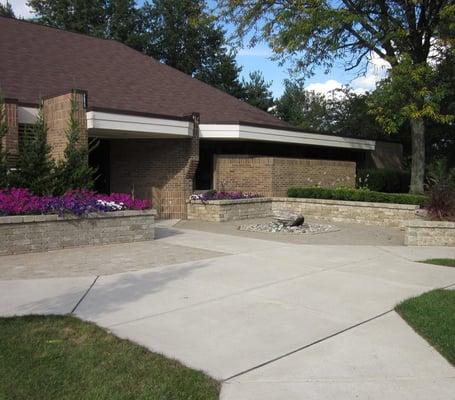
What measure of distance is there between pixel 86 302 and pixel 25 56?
13.5 metres

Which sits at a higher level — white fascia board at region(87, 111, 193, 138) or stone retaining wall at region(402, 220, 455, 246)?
white fascia board at region(87, 111, 193, 138)

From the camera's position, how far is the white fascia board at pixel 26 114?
1358 cm

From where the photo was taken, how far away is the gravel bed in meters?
13.9

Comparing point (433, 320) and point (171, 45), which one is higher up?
point (171, 45)

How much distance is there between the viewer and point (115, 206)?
11539 mm

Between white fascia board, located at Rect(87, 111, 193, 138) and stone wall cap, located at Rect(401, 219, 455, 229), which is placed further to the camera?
white fascia board, located at Rect(87, 111, 193, 138)

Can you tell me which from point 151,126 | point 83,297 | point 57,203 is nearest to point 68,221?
point 57,203

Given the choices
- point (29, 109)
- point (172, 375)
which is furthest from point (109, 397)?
point (29, 109)

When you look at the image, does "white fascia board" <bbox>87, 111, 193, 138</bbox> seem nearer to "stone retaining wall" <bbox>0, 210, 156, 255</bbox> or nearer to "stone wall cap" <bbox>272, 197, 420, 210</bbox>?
"stone retaining wall" <bbox>0, 210, 156, 255</bbox>

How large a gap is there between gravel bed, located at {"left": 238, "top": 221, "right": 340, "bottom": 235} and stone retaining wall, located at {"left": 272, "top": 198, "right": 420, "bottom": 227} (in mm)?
904

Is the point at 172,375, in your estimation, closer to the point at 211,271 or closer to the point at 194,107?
the point at 211,271

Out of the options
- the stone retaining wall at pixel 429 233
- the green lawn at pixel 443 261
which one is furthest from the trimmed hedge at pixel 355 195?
the green lawn at pixel 443 261

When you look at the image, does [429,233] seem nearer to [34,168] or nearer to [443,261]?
[443,261]

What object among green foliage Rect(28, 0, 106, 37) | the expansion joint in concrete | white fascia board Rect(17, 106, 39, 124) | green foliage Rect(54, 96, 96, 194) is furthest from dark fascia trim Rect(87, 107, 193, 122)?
green foliage Rect(28, 0, 106, 37)
